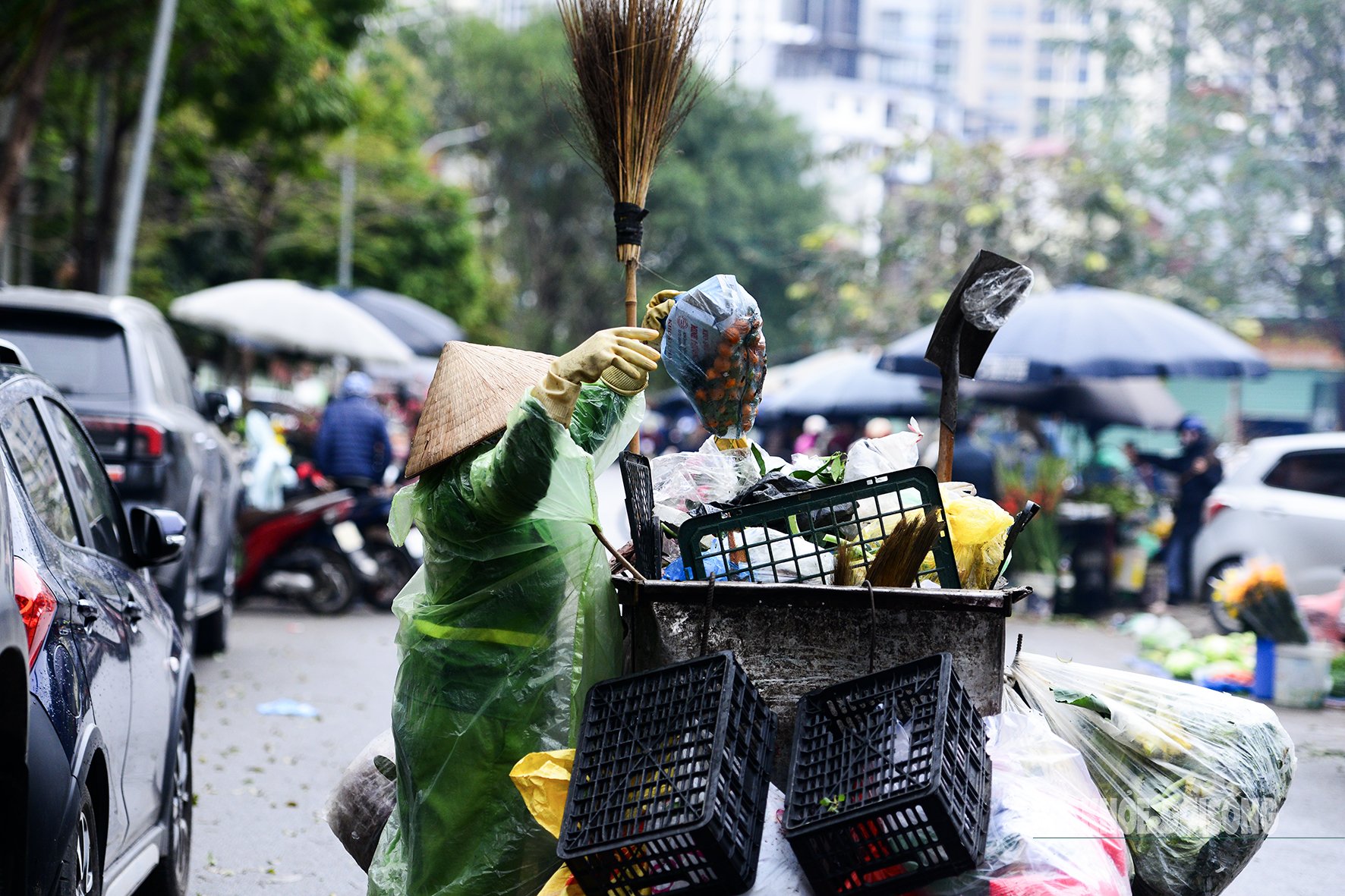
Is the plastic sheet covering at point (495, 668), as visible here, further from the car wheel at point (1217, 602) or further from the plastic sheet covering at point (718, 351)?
the car wheel at point (1217, 602)

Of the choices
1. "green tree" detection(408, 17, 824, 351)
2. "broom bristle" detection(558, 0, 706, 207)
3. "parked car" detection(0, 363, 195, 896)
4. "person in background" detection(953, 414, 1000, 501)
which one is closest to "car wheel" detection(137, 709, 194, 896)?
"parked car" detection(0, 363, 195, 896)

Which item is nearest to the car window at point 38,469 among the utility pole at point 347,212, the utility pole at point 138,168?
the utility pole at point 138,168

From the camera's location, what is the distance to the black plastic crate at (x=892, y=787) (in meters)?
2.38

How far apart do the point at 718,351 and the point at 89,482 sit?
2.23 metres

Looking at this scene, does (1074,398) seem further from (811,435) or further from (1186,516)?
(811,435)

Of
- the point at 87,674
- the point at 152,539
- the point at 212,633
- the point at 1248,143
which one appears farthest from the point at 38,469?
the point at 1248,143

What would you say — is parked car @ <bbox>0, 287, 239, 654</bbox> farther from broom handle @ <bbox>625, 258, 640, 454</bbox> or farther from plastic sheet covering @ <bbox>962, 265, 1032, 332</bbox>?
plastic sheet covering @ <bbox>962, 265, 1032, 332</bbox>

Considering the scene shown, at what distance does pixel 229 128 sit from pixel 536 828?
14.0 metres

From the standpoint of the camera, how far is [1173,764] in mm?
3037

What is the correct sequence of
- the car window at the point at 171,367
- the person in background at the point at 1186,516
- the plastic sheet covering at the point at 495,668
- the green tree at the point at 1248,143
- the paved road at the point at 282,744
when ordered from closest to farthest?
the plastic sheet covering at the point at 495,668 → the paved road at the point at 282,744 → the car window at the point at 171,367 → the person in background at the point at 1186,516 → the green tree at the point at 1248,143

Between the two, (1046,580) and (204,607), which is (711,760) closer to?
(204,607)

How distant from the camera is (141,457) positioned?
7.05 m

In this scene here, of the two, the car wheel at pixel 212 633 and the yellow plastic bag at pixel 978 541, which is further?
the car wheel at pixel 212 633

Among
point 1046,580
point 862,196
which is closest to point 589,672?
point 1046,580
